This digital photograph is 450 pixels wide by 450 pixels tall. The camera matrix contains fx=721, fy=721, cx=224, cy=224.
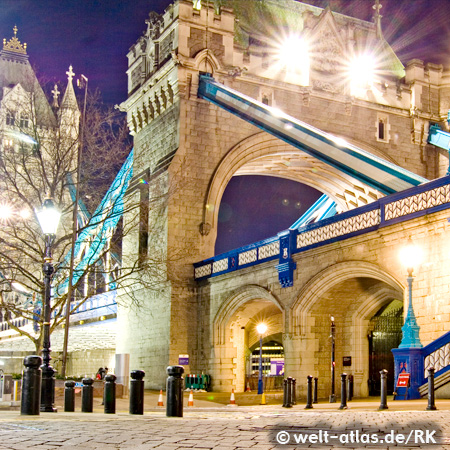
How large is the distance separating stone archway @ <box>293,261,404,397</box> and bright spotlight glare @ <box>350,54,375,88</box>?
1548 cm

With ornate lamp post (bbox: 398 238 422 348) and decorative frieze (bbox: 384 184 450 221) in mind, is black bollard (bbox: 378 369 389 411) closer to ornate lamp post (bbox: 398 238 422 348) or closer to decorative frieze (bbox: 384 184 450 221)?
ornate lamp post (bbox: 398 238 422 348)

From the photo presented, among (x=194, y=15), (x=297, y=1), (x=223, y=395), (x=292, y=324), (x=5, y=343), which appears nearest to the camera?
(x=292, y=324)

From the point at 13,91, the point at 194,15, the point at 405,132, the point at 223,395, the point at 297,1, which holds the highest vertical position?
the point at 13,91

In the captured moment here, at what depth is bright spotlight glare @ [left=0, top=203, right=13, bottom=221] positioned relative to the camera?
22828 millimetres

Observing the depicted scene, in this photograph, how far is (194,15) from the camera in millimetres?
30844

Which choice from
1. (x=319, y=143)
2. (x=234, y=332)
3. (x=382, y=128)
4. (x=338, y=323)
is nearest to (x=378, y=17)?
(x=382, y=128)

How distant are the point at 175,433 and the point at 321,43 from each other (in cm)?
2985

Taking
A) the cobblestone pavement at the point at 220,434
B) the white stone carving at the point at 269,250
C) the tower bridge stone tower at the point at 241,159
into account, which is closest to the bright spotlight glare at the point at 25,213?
the tower bridge stone tower at the point at 241,159

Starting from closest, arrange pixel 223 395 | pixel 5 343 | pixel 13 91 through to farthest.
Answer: pixel 223 395 → pixel 5 343 → pixel 13 91

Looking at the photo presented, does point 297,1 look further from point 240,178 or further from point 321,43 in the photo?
point 240,178

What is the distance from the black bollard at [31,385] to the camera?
9422 mm

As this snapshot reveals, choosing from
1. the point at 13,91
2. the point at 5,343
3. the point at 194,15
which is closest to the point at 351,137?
the point at 194,15

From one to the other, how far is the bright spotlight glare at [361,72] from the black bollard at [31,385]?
27.5 m

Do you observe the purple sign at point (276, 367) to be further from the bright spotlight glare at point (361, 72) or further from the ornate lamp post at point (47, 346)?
the ornate lamp post at point (47, 346)
